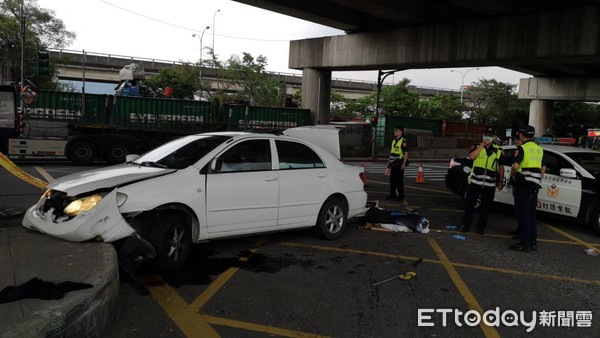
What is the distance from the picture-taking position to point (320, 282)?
4816mm

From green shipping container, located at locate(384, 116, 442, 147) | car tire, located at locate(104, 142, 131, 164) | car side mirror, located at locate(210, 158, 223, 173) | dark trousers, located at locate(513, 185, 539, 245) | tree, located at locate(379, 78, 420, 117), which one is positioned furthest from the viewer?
tree, located at locate(379, 78, 420, 117)

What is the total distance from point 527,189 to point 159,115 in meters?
15.0

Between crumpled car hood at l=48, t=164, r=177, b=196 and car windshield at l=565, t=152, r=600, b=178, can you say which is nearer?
crumpled car hood at l=48, t=164, r=177, b=196

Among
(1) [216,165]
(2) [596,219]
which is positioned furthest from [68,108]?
(2) [596,219]

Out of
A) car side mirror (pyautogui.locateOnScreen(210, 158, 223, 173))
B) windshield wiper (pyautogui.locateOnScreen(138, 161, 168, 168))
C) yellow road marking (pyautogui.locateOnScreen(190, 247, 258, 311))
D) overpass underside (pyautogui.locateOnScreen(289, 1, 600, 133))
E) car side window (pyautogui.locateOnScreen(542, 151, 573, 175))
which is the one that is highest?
overpass underside (pyautogui.locateOnScreen(289, 1, 600, 133))

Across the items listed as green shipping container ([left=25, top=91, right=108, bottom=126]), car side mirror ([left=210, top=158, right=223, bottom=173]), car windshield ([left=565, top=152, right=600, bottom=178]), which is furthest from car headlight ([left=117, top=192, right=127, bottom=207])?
green shipping container ([left=25, top=91, right=108, bottom=126])

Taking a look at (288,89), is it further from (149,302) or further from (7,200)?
(149,302)

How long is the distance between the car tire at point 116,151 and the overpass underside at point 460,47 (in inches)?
426

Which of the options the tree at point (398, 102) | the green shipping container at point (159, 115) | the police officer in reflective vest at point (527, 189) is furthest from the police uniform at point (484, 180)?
the tree at point (398, 102)

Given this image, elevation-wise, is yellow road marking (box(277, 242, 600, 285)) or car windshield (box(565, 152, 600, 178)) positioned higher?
car windshield (box(565, 152, 600, 178))

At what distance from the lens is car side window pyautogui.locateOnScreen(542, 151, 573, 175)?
7996 millimetres

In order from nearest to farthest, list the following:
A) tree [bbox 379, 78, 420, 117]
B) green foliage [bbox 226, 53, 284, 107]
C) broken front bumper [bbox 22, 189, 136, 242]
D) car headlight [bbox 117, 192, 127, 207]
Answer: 1. broken front bumper [bbox 22, 189, 136, 242]
2. car headlight [bbox 117, 192, 127, 207]
3. green foliage [bbox 226, 53, 284, 107]
4. tree [bbox 379, 78, 420, 117]

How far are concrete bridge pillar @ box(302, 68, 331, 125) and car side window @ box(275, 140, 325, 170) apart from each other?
17793 millimetres

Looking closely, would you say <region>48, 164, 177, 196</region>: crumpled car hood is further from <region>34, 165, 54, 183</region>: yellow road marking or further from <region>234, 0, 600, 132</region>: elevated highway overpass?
<region>234, 0, 600, 132</region>: elevated highway overpass
